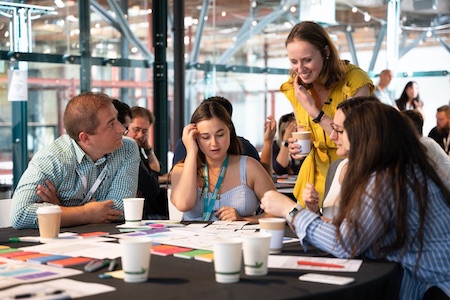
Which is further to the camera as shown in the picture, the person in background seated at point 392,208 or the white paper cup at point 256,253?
the person in background seated at point 392,208

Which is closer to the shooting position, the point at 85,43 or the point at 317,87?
the point at 317,87

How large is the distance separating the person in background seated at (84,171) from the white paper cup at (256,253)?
57.2 inches

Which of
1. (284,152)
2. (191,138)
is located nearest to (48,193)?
(191,138)

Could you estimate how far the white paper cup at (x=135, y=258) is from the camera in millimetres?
2244

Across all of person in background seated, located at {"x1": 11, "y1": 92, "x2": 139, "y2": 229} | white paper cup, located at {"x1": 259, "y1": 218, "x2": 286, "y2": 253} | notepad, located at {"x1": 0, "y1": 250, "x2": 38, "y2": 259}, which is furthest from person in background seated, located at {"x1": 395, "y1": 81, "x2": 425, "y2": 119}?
notepad, located at {"x1": 0, "y1": 250, "x2": 38, "y2": 259}

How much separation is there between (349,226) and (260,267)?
43 centimetres

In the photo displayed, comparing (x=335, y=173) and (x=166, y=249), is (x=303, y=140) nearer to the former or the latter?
(x=335, y=173)

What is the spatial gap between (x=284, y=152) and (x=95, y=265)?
508 centimetres

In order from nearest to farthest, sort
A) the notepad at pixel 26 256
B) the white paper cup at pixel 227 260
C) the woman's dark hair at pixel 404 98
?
the white paper cup at pixel 227 260 < the notepad at pixel 26 256 < the woman's dark hair at pixel 404 98

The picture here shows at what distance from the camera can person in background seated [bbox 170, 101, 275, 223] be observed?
3924 millimetres

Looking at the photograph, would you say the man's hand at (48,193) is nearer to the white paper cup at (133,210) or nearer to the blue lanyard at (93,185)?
the blue lanyard at (93,185)

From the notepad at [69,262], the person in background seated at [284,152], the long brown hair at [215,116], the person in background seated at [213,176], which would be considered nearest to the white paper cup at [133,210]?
the person in background seated at [213,176]

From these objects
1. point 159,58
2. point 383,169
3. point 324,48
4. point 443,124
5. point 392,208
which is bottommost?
point 443,124

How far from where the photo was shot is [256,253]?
235 cm
